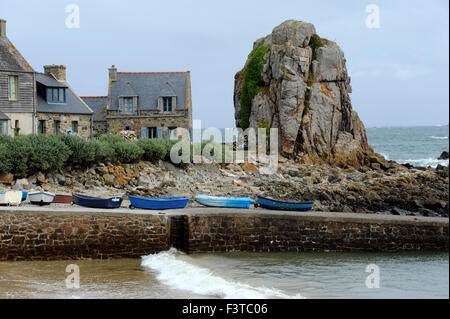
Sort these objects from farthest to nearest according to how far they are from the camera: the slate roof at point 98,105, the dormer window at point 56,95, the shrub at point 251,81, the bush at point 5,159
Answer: the slate roof at point 98,105 < the shrub at point 251,81 < the dormer window at point 56,95 < the bush at point 5,159

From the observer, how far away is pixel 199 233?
20500 millimetres

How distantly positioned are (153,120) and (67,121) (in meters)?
8.28

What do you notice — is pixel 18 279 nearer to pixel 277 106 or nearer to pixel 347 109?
pixel 277 106

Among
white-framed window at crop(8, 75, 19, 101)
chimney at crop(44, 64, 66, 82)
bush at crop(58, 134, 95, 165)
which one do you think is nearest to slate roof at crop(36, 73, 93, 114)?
chimney at crop(44, 64, 66, 82)

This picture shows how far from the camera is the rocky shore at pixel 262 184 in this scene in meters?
27.4

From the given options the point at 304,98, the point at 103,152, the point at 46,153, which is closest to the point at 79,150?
Answer: the point at 103,152

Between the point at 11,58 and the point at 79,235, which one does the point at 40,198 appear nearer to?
the point at 79,235

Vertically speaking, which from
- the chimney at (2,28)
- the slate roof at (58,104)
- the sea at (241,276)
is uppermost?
the chimney at (2,28)

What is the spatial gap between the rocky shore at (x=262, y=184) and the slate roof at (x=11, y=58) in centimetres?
987

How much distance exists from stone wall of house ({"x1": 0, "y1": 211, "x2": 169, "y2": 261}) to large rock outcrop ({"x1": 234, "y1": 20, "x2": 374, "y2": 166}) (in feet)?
71.2

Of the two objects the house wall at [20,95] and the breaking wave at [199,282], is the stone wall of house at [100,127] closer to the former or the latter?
the house wall at [20,95]

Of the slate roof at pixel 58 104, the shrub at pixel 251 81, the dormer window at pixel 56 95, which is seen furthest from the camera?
the shrub at pixel 251 81

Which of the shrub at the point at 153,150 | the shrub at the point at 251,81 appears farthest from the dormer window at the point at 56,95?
the shrub at the point at 251,81

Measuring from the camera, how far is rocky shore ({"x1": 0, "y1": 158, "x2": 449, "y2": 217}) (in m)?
27.4
